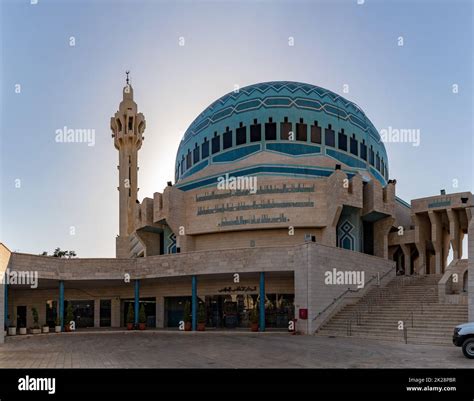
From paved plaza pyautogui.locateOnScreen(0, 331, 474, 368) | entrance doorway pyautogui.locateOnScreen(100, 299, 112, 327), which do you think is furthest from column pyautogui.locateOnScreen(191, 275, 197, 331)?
entrance doorway pyautogui.locateOnScreen(100, 299, 112, 327)

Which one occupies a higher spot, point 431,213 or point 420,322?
point 431,213

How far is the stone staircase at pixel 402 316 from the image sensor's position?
23734mm

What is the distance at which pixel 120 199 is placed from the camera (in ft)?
176

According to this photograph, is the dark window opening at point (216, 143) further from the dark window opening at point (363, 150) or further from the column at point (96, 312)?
the column at point (96, 312)

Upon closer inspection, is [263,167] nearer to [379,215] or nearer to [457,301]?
[379,215]

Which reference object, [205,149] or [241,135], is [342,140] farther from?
[205,149]

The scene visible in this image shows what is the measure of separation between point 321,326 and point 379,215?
46.2ft

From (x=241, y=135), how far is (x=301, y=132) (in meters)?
4.86

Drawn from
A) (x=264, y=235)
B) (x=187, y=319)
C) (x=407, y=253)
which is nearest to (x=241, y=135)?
(x=264, y=235)

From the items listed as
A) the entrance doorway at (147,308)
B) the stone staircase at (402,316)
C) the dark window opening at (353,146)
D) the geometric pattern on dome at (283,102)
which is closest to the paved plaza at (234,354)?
the stone staircase at (402,316)

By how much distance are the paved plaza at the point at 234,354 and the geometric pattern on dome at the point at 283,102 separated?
77.7 ft

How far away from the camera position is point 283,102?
43.7 m

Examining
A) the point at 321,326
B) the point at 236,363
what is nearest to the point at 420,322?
the point at 321,326
